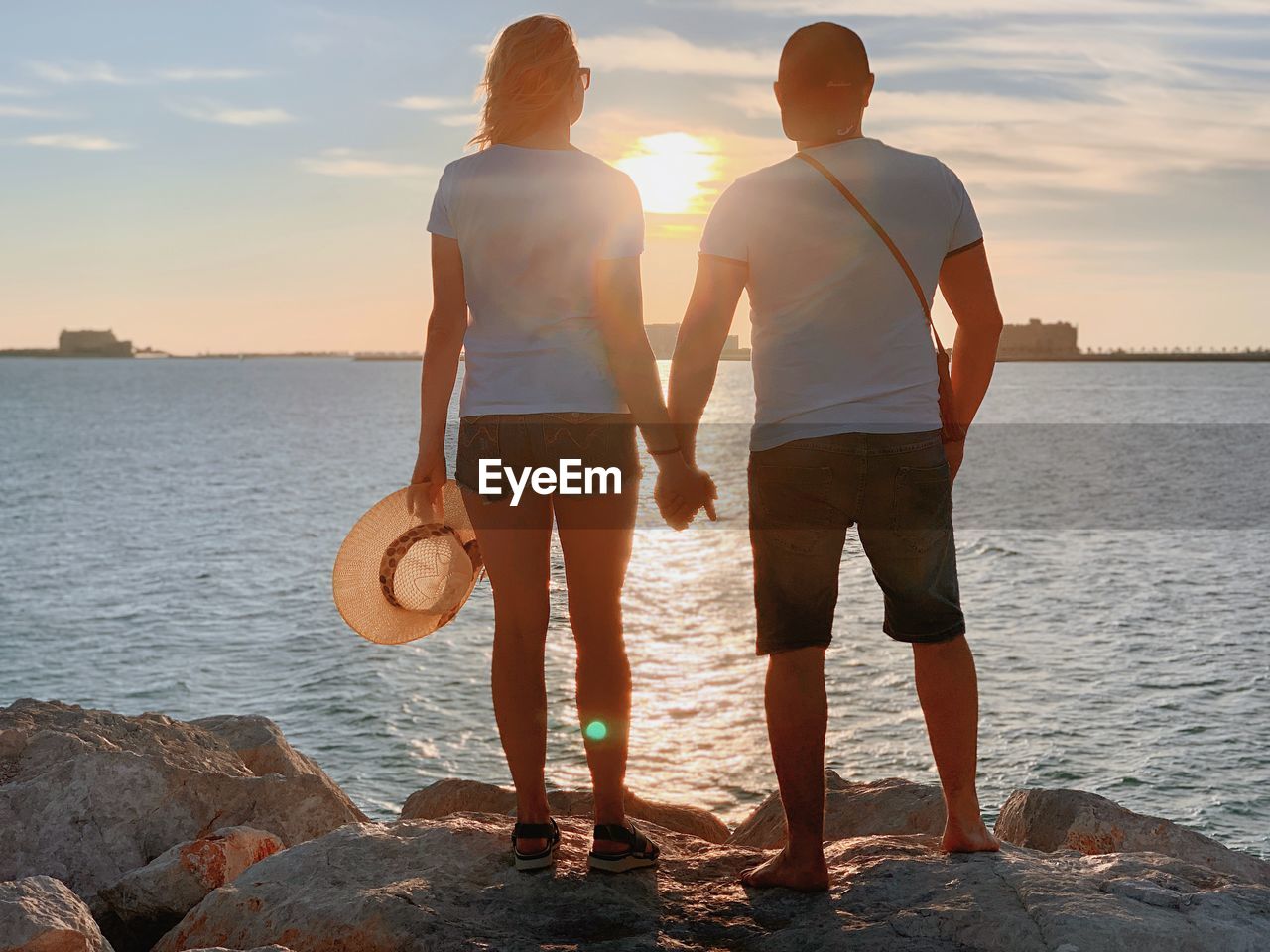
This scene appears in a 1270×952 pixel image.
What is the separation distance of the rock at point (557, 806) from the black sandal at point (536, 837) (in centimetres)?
212

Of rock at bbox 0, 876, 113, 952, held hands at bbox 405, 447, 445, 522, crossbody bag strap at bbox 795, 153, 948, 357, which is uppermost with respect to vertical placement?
crossbody bag strap at bbox 795, 153, 948, 357

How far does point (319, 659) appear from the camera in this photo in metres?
19.9

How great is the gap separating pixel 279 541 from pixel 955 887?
32.8m

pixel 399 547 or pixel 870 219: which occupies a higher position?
pixel 870 219

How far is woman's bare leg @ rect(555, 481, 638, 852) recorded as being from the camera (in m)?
3.57

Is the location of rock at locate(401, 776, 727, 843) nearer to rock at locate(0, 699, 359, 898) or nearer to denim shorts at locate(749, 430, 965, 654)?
rock at locate(0, 699, 359, 898)

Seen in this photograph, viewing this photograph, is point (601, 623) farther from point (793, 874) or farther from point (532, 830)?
point (793, 874)

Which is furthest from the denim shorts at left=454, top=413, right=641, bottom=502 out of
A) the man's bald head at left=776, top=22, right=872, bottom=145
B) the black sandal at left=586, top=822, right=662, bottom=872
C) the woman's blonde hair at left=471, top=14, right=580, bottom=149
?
the black sandal at left=586, top=822, right=662, bottom=872

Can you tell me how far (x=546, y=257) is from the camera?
11.5 feet

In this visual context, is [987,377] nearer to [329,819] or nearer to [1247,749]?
[329,819]

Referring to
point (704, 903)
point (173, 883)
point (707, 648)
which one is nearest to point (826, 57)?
point (704, 903)

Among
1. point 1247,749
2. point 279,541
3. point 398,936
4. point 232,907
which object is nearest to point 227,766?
point 232,907

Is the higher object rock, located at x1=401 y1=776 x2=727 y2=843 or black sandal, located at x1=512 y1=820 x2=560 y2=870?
black sandal, located at x1=512 y1=820 x2=560 y2=870

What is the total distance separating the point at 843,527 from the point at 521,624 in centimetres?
102
